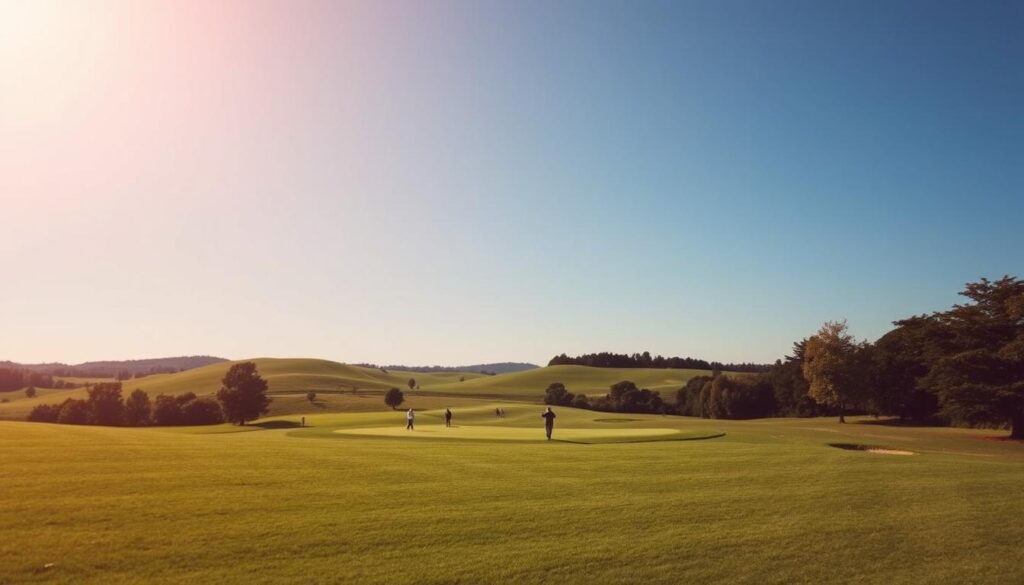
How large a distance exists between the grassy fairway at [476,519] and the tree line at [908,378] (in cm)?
3130

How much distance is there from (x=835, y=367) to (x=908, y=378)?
8.96 m

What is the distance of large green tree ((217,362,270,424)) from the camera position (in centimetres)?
8912

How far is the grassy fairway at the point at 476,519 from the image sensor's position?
11.2 m

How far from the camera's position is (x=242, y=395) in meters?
89.6

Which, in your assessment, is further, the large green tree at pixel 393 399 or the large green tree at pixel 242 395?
the large green tree at pixel 393 399

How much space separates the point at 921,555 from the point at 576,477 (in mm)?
9838

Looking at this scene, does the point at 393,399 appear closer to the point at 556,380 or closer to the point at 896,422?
the point at 556,380

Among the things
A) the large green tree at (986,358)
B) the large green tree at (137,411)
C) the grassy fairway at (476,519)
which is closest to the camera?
the grassy fairway at (476,519)

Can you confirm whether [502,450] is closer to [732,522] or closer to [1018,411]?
[732,522]

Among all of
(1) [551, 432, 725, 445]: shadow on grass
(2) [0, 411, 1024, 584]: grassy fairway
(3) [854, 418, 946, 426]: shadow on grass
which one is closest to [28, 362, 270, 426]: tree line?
(1) [551, 432, 725, 445]: shadow on grass

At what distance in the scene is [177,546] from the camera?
1155 centimetres

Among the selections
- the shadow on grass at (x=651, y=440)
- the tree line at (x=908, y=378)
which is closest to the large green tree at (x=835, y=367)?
the tree line at (x=908, y=378)

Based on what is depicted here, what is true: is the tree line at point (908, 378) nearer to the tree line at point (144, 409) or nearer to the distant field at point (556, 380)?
the distant field at point (556, 380)

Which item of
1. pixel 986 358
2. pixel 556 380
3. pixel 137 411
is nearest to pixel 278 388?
pixel 137 411
